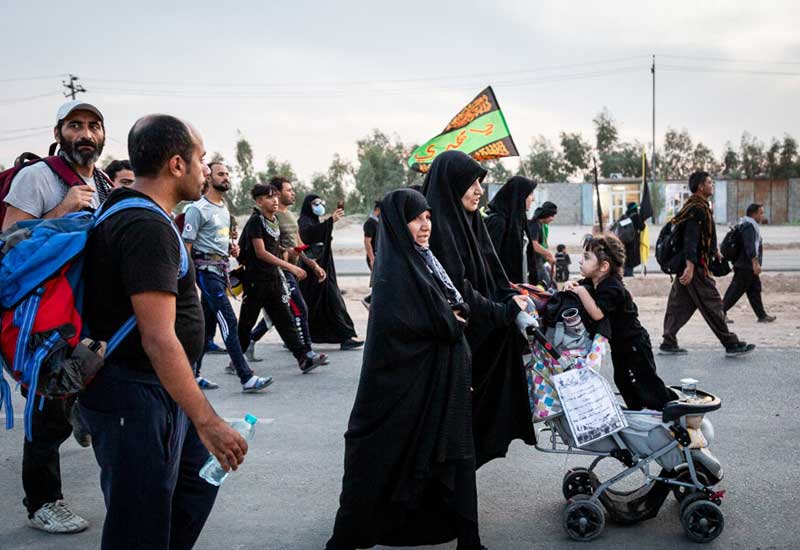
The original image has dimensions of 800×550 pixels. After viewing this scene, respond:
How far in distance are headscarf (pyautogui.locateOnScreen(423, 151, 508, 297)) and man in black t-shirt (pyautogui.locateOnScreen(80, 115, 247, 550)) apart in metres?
1.53

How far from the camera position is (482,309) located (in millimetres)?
3699

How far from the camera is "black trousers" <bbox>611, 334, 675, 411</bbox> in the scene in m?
3.94

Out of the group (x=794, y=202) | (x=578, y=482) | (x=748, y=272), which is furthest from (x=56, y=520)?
(x=794, y=202)

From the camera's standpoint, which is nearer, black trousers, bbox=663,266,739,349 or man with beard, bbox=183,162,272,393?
man with beard, bbox=183,162,272,393

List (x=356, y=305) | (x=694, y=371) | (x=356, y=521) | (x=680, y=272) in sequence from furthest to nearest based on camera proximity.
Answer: (x=356, y=305), (x=680, y=272), (x=694, y=371), (x=356, y=521)

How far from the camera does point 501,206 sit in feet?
18.9

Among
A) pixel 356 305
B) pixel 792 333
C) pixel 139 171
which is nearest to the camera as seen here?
pixel 139 171

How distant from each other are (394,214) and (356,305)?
9.39 meters

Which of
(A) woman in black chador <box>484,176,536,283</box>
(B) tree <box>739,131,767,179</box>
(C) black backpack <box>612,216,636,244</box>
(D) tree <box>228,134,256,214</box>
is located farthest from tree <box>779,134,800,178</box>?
(A) woman in black chador <box>484,176,536,283</box>

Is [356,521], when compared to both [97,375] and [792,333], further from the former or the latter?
[792,333]

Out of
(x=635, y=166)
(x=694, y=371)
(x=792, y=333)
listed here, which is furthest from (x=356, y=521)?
(x=635, y=166)

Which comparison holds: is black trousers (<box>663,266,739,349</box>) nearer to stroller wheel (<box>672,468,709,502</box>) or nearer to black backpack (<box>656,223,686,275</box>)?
black backpack (<box>656,223,686,275</box>)

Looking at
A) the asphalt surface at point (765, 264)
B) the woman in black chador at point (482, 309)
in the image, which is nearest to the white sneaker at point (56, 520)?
the woman in black chador at point (482, 309)

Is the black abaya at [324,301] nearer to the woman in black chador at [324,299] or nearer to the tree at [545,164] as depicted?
the woman in black chador at [324,299]
